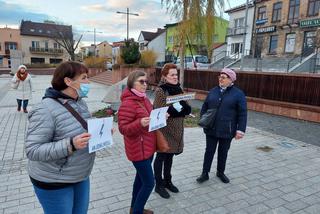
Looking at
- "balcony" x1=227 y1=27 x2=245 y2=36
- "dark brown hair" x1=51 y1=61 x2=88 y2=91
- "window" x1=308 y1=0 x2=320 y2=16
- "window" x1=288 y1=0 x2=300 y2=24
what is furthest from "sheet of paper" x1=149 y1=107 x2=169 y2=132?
"balcony" x1=227 y1=27 x2=245 y2=36

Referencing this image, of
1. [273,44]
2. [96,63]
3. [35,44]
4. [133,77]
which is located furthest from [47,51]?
[133,77]

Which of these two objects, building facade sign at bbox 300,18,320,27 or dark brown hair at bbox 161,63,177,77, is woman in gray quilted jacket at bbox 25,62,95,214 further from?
building facade sign at bbox 300,18,320,27

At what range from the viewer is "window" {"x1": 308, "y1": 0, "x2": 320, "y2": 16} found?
25016 mm

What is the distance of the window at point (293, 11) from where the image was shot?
2717cm

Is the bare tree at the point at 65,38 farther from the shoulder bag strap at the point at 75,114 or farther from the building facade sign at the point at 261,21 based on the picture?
the shoulder bag strap at the point at 75,114

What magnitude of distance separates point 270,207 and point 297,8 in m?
29.6

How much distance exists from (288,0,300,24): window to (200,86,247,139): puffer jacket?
1106 inches

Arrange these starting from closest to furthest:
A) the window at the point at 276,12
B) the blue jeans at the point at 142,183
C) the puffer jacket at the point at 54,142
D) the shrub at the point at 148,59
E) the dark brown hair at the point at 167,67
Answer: the puffer jacket at the point at 54,142 < the blue jeans at the point at 142,183 < the dark brown hair at the point at 167,67 < the shrub at the point at 148,59 < the window at the point at 276,12

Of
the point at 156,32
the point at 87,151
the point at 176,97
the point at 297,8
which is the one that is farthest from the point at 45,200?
the point at 156,32

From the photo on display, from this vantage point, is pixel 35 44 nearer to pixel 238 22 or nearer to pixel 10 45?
pixel 10 45

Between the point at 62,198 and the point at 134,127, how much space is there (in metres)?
0.95

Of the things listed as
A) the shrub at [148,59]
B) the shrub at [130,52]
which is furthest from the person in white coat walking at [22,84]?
the shrub at [148,59]

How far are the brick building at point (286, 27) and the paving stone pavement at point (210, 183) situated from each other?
21.9 meters

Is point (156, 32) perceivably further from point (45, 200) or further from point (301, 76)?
point (45, 200)
